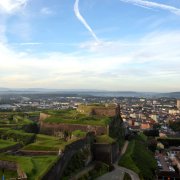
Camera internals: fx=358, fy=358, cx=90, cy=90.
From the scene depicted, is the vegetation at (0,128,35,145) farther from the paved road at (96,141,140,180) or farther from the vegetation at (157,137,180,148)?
the vegetation at (157,137,180,148)

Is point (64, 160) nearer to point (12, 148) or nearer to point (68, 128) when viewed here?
point (12, 148)

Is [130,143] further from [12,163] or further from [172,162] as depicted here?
[12,163]

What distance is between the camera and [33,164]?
67.8 feet

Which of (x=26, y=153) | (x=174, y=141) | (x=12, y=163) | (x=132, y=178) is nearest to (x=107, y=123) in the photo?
(x=132, y=178)

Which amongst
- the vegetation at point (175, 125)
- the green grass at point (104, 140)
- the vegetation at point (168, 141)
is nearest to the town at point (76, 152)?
the green grass at point (104, 140)

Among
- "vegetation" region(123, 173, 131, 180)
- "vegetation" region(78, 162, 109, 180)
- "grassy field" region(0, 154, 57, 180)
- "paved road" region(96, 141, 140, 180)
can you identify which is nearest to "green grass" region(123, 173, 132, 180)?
"vegetation" region(123, 173, 131, 180)

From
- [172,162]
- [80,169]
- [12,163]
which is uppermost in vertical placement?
[12,163]

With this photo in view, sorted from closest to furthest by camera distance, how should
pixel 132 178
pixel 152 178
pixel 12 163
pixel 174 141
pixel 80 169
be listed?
pixel 12 163 < pixel 80 169 < pixel 132 178 < pixel 152 178 < pixel 174 141

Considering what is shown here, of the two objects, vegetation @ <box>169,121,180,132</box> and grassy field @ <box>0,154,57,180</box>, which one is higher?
grassy field @ <box>0,154,57,180</box>

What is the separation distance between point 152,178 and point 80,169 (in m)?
10.5

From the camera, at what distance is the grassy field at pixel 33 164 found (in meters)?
18.7

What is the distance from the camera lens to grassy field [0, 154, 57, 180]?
738 inches

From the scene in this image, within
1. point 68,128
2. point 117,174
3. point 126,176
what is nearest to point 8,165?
Answer: point 117,174

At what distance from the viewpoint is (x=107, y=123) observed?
132ft
